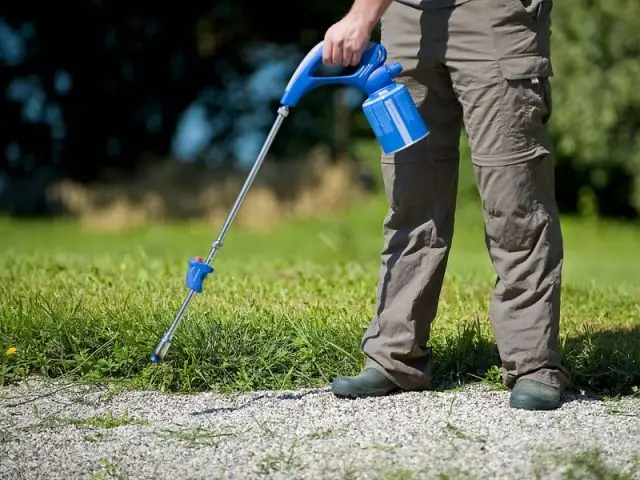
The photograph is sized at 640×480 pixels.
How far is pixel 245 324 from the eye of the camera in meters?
A: 4.52

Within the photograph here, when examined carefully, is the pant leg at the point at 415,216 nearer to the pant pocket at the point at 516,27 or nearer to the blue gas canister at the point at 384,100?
the blue gas canister at the point at 384,100

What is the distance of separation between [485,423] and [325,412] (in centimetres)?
56

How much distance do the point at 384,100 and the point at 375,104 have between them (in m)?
0.04

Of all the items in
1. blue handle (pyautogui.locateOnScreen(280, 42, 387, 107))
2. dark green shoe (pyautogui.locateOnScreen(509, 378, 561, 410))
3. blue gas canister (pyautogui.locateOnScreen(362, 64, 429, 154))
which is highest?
blue handle (pyautogui.locateOnScreen(280, 42, 387, 107))

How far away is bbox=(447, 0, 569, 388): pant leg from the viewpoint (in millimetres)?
3832

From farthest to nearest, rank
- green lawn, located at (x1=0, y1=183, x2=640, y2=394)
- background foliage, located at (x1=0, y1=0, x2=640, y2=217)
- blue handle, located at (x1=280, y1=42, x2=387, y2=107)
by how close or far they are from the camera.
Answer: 1. background foliage, located at (x1=0, y1=0, x2=640, y2=217)
2. green lawn, located at (x1=0, y1=183, x2=640, y2=394)
3. blue handle, located at (x1=280, y1=42, x2=387, y2=107)

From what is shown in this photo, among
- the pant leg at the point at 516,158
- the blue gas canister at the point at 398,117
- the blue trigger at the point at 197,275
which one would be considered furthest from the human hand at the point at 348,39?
the blue trigger at the point at 197,275

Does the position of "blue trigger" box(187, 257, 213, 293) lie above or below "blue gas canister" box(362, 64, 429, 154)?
below

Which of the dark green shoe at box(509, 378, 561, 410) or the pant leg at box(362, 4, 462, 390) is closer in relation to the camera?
the dark green shoe at box(509, 378, 561, 410)

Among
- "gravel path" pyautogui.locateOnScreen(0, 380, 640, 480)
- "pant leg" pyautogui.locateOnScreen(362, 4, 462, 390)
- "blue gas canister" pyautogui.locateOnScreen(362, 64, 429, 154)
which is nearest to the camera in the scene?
"gravel path" pyautogui.locateOnScreen(0, 380, 640, 480)

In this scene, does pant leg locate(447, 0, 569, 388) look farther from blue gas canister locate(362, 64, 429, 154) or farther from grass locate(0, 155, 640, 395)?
grass locate(0, 155, 640, 395)

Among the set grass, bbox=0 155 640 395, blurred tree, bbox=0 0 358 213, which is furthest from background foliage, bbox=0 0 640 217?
grass, bbox=0 155 640 395

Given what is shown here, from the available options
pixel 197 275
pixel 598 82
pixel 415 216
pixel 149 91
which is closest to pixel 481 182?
pixel 415 216

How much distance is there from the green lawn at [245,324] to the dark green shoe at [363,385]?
0.22 metres
